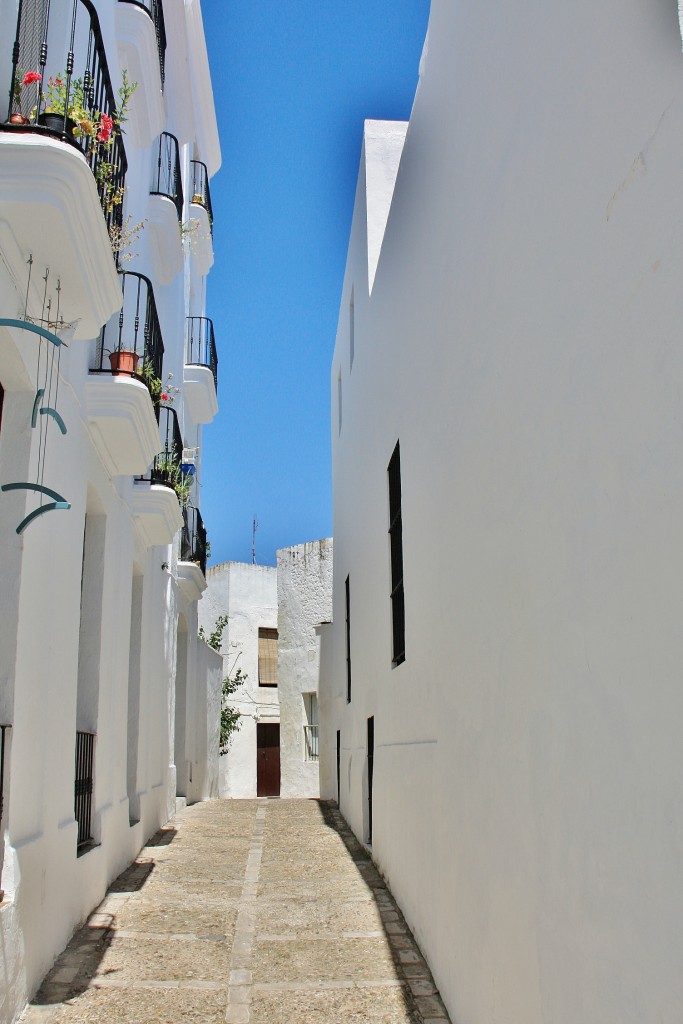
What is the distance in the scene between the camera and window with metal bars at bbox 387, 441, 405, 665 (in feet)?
22.6

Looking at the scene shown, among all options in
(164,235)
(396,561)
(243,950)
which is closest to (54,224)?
(396,561)

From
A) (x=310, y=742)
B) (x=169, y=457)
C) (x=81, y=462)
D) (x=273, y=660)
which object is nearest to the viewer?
(x=81, y=462)

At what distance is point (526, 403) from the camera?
3.10 metres

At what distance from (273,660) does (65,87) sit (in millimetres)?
21558

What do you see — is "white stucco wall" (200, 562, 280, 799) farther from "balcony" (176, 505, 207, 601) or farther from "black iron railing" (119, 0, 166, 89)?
"black iron railing" (119, 0, 166, 89)

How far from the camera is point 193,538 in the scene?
43.3 feet

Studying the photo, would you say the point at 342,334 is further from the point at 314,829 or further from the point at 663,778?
the point at 663,778

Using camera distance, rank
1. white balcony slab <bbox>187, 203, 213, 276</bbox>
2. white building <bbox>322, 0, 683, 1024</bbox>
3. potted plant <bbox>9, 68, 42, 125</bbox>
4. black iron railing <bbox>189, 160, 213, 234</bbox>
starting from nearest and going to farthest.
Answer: white building <bbox>322, 0, 683, 1024</bbox> → potted plant <bbox>9, 68, 42, 125</bbox> → white balcony slab <bbox>187, 203, 213, 276</bbox> → black iron railing <bbox>189, 160, 213, 234</bbox>

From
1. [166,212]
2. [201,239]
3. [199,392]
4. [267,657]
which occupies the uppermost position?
[201,239]

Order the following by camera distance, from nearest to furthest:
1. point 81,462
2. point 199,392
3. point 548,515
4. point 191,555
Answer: point 548,515 < point 81,462 < point 191,555 < point 199,392

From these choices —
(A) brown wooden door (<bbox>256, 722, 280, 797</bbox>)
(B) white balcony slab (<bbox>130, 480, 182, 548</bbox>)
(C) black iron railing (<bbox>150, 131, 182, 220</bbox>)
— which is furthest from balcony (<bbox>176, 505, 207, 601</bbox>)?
(A) brown wooden door (<bbox>256, 722, 280, 797</bbox>)

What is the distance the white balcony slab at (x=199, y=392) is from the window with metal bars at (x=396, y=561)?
6.46 metres

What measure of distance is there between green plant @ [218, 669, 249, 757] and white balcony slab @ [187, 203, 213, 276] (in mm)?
10333

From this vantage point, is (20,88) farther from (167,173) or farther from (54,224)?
(167,173)
